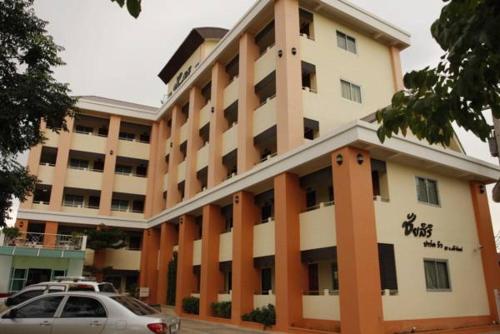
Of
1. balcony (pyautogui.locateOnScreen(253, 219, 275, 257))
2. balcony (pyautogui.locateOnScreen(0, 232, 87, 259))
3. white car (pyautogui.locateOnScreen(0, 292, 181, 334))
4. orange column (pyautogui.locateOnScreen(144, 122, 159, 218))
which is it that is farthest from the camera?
orange column (pyautogui.locateOnScreen(144, 122, 159, 218))

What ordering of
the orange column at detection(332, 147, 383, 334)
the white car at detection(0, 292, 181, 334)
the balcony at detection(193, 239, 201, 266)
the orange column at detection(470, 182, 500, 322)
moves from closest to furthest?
1. the white car at detection(0, 292, 181, 334)
2. the orange column at detection(332, 147, 383, 334)
3. the orange column at detection(470, 182, 500, 322)
4. the balcony at detection(193, 239, 201, 266)

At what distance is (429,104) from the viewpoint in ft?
12.8

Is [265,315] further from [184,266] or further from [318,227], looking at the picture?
[184,266]

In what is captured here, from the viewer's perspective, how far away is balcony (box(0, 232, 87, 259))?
1148 inches

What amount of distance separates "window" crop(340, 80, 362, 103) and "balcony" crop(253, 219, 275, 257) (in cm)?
795

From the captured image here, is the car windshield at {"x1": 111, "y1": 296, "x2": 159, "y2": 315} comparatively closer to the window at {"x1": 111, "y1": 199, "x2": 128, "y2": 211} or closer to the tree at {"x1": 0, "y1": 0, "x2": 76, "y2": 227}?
the tree at {"x1": 0, "y1": 0, "x2": 76, "y2": 227}

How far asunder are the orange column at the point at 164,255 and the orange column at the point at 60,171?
8673mm

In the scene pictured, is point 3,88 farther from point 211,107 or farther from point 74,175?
point 74,175

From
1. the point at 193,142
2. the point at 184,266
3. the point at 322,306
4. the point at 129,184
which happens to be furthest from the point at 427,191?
the point at 129,184

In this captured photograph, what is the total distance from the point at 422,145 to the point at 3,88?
14.7m

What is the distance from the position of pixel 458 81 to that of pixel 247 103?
20.5 meters

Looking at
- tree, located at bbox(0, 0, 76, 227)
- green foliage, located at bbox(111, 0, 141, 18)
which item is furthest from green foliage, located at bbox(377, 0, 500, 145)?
Result: tree, located at bbox(0, 0, 76, 227)

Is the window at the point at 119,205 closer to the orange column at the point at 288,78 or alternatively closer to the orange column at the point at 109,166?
the orange column at the point at 109,166

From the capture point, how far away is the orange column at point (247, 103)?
2297 cm
